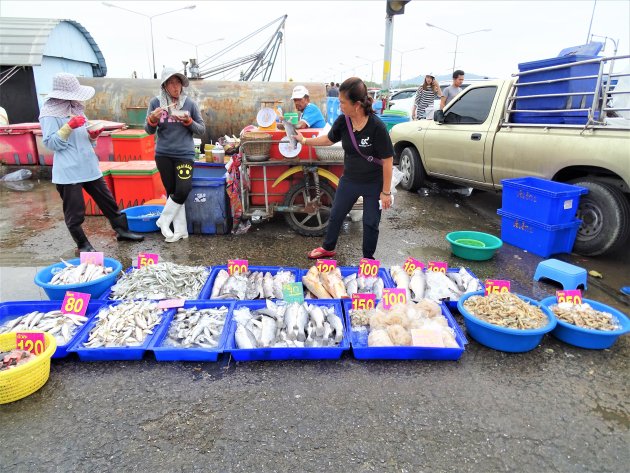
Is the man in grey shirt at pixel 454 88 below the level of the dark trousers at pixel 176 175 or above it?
above

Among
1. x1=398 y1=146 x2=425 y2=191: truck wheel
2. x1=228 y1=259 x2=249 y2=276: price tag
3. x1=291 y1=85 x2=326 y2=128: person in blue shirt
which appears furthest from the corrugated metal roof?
x1=228 y1=259 x2=249 y2=276: price tag

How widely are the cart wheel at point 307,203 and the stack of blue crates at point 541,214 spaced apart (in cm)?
250

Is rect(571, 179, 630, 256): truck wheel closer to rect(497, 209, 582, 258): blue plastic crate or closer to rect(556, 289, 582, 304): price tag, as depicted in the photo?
rect(497, 209, 582, 258): blue plastic crate

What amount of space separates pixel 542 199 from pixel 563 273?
1.13 meters

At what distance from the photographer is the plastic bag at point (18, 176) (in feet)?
31.9

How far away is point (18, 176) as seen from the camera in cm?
985

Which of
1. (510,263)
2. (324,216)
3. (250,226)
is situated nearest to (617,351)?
(510,263)

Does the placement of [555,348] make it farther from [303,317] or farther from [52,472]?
[52,472]

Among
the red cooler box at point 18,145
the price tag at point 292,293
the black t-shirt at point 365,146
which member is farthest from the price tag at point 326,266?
the red cooler box at point 18,145

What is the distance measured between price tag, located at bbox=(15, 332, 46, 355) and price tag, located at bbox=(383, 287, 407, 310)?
9.02 ft

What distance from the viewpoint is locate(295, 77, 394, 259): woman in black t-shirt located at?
4.00m

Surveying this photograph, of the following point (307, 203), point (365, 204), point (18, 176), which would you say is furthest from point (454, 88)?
point (18, 176)

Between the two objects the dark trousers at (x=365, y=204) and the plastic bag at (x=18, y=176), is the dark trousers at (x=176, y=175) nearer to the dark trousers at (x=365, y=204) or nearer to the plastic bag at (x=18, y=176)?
the dark trousers at (x=365, y=204)

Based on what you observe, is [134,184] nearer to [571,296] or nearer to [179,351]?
[179,351]
